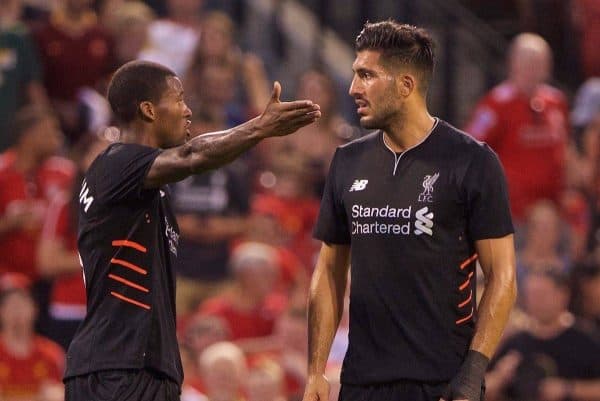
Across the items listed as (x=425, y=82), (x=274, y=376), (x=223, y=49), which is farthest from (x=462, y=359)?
(x=223, y=49)

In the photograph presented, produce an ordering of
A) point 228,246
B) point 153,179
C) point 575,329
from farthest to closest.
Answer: point 228,246
point 575,329
point 153,179

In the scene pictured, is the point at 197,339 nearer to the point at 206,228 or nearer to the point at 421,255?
the point at 206,228

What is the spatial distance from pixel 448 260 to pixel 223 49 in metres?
5.94

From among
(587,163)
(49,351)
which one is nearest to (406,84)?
(49,351)

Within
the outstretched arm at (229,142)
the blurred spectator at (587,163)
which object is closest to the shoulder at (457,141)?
the outstretched arm at (229,142)

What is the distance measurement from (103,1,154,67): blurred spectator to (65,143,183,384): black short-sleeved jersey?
5.59 meters

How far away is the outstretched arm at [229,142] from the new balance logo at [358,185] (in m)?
0.67

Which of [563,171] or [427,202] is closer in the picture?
[427,202]

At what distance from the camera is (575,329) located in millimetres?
10414

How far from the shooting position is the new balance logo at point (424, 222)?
246 inches

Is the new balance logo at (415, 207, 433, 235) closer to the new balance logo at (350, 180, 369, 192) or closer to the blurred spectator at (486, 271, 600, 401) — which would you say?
the new balance logo at (350, 180, 369, 192)

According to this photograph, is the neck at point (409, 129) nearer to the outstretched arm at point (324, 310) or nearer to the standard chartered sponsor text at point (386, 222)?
the standard chartered sponsor text at point (386, 222)

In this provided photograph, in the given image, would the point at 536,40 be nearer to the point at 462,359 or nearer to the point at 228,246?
the point at 228,246

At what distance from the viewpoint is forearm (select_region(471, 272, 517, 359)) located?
6.09m
